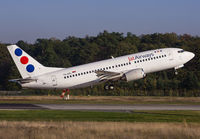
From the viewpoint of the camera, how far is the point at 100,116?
121 feet

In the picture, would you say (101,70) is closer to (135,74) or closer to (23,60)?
(135,74)

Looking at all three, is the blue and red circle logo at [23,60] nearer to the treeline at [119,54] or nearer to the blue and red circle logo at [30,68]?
the blue and red circle logo at [30,68]

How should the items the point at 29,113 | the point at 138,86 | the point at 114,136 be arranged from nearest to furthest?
the point at 114,136, the point at 29,113, the point at 138,86

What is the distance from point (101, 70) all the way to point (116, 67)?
7.25ft

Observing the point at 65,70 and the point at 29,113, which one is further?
the point at 65,70

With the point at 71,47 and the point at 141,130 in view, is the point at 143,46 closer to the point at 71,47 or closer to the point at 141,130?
the point at 71,47

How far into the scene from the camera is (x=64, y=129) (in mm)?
26219

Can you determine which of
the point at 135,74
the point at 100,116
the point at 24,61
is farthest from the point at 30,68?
the point at 100,116

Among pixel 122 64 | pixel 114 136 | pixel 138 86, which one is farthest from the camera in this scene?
pixel 138 86

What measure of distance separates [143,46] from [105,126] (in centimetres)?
9395

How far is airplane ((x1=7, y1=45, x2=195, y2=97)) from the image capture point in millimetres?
53125

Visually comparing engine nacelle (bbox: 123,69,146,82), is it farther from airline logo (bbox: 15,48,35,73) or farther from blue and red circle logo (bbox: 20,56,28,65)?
blue and red circle logo (bbox: 20,56,28,65)

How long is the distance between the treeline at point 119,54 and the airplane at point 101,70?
15865 mm

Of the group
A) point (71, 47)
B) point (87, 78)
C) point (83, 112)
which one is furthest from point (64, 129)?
point (71, 47)
